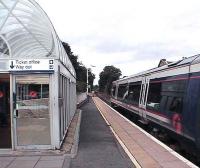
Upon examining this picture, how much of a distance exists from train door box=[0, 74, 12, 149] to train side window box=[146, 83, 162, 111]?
6.09 metres

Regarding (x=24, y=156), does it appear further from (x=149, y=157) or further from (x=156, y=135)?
(x=156, y=135)

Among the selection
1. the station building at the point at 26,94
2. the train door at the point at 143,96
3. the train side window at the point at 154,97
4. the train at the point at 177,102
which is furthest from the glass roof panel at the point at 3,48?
the train door at the point at 143,96

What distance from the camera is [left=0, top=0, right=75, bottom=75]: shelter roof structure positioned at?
14.5 m

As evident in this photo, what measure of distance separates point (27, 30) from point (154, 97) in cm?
688

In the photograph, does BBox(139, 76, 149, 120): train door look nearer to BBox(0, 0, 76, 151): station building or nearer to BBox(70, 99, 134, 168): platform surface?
BBox(70, 99, 134, 168): platform surface

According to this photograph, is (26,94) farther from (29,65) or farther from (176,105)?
(176,105)

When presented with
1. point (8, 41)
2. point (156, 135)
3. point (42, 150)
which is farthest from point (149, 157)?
point (156, 135)

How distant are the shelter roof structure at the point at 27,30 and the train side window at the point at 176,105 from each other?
12.3 feet

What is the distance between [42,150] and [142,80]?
1176 cm

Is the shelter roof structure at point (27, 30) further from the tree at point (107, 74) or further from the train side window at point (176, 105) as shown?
the tree at point (107, 74)

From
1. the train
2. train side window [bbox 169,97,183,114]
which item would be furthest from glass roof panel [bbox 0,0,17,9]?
train side window [bbox 169,97,183,114]

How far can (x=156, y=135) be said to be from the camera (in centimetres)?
1947

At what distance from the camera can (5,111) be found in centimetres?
1435

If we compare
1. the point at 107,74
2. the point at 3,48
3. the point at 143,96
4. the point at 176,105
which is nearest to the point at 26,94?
the point at 3,48
